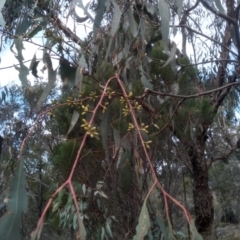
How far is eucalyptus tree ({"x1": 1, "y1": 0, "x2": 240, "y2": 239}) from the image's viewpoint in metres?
1.81

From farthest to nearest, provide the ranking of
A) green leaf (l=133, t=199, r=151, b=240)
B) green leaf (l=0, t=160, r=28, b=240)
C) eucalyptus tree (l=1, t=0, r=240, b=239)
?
eucalyptus tree (l=1, t=0, r=240, b=239) < green leaf (l=133, t=199, r=151, b=240) < green leaf (l=0, t=160, r=28, b=240)

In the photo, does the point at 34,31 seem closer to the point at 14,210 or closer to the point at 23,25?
the point at 23,25

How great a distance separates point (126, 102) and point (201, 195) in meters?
3.89

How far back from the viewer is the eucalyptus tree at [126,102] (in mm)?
1806

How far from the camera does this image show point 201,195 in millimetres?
5391

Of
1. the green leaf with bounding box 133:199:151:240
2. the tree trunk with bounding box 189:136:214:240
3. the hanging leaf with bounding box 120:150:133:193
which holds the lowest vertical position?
the green leaf with bounding box 133:199:151:240

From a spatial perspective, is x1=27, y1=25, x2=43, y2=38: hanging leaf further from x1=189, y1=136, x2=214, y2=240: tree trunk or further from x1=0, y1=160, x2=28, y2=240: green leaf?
x1=189, y1=136, x2=214, y2=240: tree trunk

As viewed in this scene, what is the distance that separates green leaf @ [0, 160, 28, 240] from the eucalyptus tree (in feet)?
0.22

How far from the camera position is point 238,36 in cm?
240

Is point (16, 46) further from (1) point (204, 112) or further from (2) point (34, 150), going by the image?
(2) point (34, 150)

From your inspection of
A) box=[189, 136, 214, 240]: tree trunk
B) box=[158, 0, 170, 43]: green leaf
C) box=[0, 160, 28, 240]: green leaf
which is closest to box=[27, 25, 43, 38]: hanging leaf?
box=[158, 0, 170, 43]: green leaf

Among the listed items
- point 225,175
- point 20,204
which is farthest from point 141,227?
point 225,175

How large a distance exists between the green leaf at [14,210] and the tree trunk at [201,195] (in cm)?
378

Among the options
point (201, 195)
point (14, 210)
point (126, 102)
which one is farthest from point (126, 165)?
point (201, 195)
